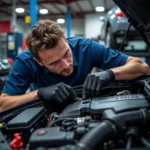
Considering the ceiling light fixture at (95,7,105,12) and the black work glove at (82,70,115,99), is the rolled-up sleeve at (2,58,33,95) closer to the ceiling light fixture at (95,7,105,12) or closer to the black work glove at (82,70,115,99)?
the black work glove at (82,70,115,99)

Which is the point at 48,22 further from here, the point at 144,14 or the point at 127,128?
the point at 127,128

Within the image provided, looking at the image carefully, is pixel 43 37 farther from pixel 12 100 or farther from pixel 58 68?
pixel 12 100

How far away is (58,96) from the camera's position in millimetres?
1120

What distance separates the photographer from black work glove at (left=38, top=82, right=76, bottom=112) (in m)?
1.12

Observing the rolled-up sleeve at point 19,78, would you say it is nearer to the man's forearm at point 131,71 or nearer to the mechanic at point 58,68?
the mechanic at point 58,68

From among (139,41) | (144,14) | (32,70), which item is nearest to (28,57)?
(32,70)

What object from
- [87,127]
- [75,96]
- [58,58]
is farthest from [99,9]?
[87,127]

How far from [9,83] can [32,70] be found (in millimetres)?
165

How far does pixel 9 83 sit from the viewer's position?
1.54m

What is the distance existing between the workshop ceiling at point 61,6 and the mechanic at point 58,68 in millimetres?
8245

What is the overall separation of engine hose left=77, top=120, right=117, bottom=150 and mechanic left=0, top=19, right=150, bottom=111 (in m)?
0.36

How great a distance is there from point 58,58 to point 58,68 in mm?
76

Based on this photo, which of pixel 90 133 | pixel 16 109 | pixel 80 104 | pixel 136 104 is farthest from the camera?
pixel 16 109

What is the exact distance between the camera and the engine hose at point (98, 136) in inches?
26.9
